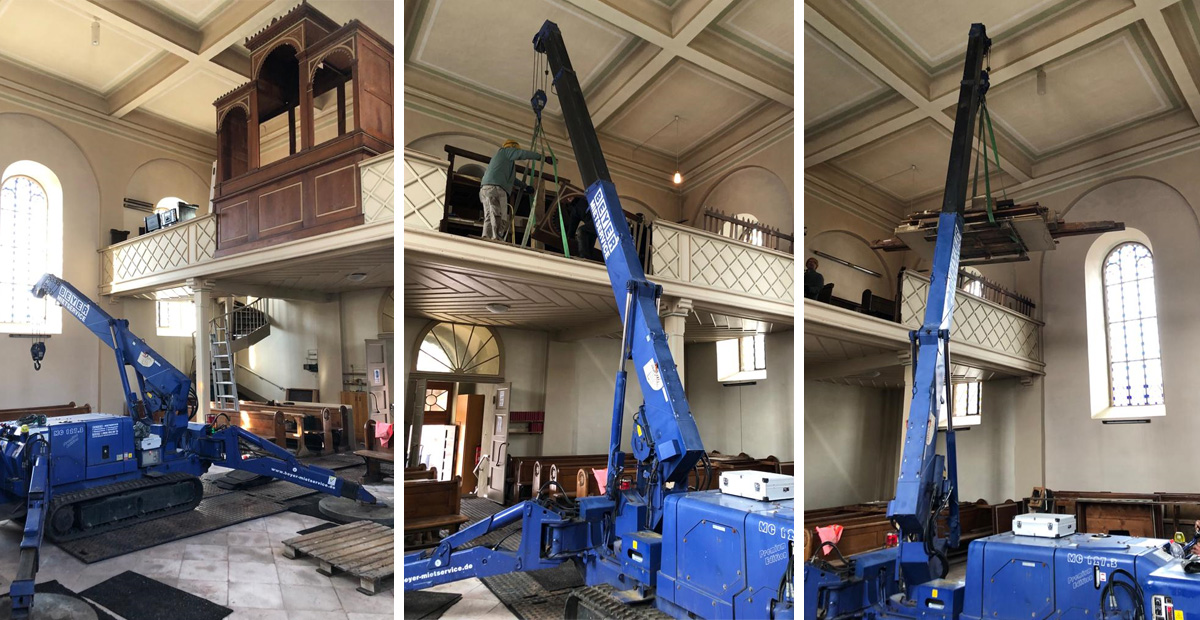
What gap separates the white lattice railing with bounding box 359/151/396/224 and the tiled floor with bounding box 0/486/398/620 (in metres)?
1.38

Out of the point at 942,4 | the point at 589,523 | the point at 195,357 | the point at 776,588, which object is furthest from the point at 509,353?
the point at 942,4

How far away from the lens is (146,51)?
301cm

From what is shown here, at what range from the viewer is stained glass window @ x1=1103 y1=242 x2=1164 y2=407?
3561 mm

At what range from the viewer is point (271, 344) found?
3082mm

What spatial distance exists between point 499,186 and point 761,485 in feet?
7.10

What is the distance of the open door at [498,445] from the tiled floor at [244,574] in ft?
4.28

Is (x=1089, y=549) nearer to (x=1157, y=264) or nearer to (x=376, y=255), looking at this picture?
(x=1157, y=264)

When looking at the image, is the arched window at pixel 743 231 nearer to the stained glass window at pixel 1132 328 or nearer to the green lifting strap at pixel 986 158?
the green lifting strap at pixel 986 158

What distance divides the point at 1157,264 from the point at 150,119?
5408mm

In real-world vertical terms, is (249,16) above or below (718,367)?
above

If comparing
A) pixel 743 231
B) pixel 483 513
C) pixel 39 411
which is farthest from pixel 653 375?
pixel 39 411

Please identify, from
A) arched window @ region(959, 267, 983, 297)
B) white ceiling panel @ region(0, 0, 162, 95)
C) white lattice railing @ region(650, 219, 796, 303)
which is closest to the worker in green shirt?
white lattice railing @ region(650, 219, 796, 303)

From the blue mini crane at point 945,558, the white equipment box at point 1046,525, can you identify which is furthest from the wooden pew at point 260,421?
the white equipment box at point 1046,525

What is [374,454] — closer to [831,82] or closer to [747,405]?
[747,405]
